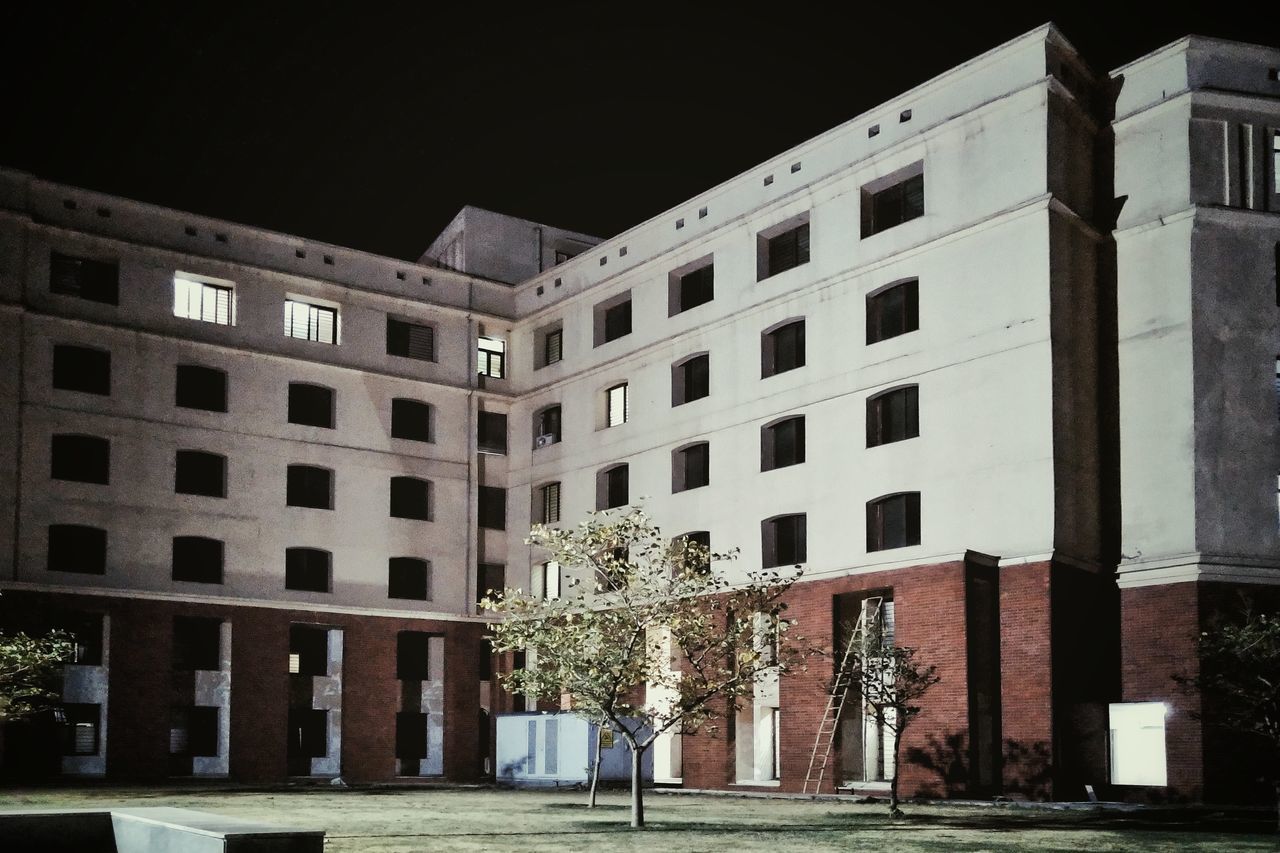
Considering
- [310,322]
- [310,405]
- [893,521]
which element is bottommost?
[893,521]

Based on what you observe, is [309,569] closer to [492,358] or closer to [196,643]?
[196,643]

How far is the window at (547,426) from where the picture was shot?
45.8m

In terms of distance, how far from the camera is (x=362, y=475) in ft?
145

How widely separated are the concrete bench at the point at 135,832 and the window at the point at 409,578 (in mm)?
29065

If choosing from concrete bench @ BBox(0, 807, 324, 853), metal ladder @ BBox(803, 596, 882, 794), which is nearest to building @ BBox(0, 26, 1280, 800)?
metal ladder @ BBox(803, 596, 882, 794)

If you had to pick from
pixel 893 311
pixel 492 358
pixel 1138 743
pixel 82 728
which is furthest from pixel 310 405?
pixel 1138 743

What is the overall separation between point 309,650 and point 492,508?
7475 millimetres

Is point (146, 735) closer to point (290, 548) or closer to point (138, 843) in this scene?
point (290, 548)

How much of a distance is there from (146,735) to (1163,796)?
84.4 feet

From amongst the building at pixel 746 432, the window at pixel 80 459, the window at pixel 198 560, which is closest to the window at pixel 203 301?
the building at pixel 746 432

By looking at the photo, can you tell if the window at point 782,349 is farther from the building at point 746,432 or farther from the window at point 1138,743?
the window at point 1138,743

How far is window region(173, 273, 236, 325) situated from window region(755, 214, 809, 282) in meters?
15.8

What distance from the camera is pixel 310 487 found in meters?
43.5

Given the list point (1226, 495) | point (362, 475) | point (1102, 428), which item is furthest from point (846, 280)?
point (362, 475)
